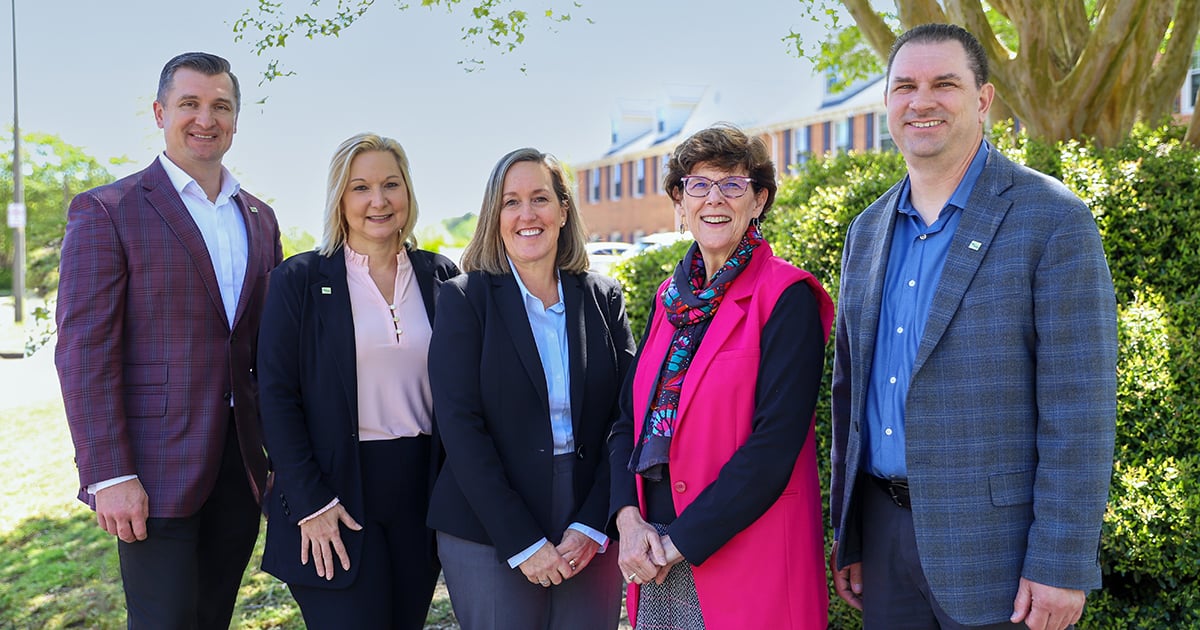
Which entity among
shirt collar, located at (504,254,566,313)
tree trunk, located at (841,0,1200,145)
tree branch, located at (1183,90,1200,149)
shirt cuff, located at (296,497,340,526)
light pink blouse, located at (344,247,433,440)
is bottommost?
shirt cuff, located at (296,497,340,526)

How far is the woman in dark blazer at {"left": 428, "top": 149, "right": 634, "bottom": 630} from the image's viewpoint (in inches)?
125

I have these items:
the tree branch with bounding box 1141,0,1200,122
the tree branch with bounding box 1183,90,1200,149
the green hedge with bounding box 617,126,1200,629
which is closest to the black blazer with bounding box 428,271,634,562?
the green hedge with bounding box 617,126,1200,629

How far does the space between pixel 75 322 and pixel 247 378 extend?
1.99ft

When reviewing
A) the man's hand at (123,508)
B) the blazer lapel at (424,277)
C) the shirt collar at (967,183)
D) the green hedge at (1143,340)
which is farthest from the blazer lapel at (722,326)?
the man's hand at (123,508)

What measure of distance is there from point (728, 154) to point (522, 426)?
1116mm

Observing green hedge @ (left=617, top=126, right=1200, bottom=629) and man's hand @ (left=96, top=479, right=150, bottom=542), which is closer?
man's hand @ (left=96, top=479, right=150, bottom=542)

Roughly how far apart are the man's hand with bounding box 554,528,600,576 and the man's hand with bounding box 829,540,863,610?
0.78 meters

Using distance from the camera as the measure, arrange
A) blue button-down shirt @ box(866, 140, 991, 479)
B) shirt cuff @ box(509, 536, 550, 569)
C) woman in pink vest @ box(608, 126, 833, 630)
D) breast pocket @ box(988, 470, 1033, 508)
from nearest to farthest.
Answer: breast pocket @ box(988, 470, 1033, 508) < blue button-down shirt @ box(866, 140, 991, 479) < woman in pink vest @ box(608, 126, 833, 630) < shirt cuff @ box(509, 536, 550, 569)

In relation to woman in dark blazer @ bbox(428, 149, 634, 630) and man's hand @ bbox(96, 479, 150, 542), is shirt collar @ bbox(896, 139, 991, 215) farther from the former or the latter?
man's hand @ bbox(96, 479, 150, 542)

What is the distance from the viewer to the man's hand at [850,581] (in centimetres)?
302

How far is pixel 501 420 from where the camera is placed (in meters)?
3.24

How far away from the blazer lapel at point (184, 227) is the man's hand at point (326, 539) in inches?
33.4

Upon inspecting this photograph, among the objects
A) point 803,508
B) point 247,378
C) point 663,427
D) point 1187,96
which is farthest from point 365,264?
point 1187,96

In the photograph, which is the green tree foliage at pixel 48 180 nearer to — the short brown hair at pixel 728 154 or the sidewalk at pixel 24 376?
the sidewalk at pixel 24 376
